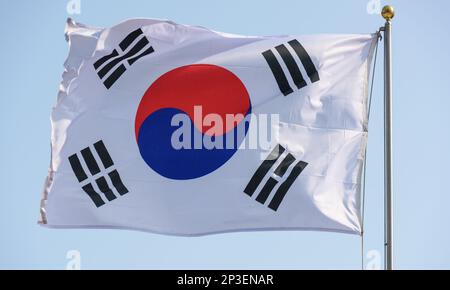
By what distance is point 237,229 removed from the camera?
20703 mm

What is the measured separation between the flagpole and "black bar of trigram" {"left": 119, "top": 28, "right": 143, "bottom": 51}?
4248mm

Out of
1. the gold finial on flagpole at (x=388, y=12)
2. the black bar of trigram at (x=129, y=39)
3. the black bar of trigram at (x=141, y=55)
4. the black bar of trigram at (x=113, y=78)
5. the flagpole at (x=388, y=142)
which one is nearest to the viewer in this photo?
the flagpole at (x=388, y=142)

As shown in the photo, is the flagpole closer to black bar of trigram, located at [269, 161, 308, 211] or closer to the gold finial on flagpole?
the gold finial on flagpole

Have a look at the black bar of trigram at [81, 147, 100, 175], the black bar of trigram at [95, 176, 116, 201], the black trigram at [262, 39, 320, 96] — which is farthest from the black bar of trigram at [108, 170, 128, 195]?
the black trigram at [262, 39, 320, 96]

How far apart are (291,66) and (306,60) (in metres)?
0.26

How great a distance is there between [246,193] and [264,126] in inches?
45.1

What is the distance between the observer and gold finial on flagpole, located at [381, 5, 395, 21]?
2053 cm

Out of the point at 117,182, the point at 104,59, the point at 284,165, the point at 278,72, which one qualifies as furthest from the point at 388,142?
the point at 104,59

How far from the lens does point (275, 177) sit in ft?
68.1

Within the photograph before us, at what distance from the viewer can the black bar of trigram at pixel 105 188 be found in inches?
837

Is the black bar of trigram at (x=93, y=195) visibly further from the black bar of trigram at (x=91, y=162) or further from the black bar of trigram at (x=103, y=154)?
the black bar of trigram at (x=103, y=154)

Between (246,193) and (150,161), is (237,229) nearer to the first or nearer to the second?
(246,193)

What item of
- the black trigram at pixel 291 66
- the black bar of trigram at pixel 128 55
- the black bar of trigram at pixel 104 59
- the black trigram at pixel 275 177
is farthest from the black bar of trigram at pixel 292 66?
the black bar of trigram at pixel 104 59

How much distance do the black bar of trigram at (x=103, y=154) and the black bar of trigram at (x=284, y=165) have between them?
2777 mm
